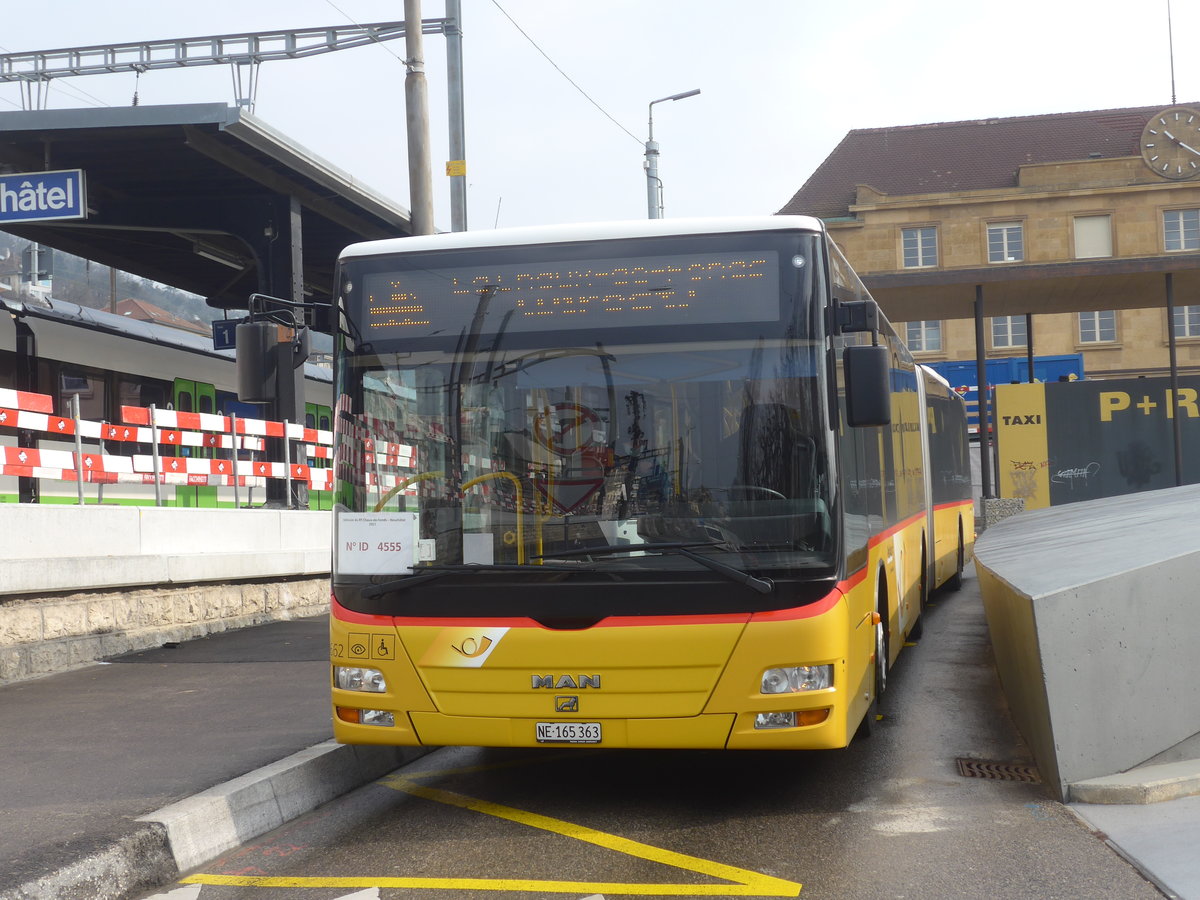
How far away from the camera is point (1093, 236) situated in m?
63.3

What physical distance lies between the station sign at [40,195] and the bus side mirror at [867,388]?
13.0m

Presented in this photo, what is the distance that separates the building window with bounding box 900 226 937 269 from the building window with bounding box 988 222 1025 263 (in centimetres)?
259

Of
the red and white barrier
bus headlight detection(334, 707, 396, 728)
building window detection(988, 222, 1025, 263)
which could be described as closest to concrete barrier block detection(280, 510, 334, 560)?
the red and white barrier

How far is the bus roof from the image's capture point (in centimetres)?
656

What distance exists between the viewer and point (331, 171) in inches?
731

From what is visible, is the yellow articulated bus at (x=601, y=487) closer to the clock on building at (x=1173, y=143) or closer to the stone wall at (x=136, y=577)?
the stone wall at (x=136, y=577)

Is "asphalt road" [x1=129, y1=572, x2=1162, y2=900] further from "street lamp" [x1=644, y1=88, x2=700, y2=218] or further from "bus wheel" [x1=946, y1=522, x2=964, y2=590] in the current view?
"street lamp" [x1=644, y1=88, x2=700, y2=218]

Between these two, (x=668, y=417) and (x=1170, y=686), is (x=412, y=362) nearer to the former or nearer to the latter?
(x=668, y=417)

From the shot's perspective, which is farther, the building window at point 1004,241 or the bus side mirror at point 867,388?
the building window at point 1004,241

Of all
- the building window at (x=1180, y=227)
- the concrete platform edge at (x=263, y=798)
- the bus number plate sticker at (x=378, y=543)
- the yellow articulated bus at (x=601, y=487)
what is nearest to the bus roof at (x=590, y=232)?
the yellow articulated bus at (x=601, y=487)

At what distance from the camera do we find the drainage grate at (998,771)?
6.99m

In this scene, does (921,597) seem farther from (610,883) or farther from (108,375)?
(108,375)

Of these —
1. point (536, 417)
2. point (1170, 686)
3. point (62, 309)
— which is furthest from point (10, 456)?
point (1170, 686)

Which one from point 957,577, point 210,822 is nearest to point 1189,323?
point 957,577
